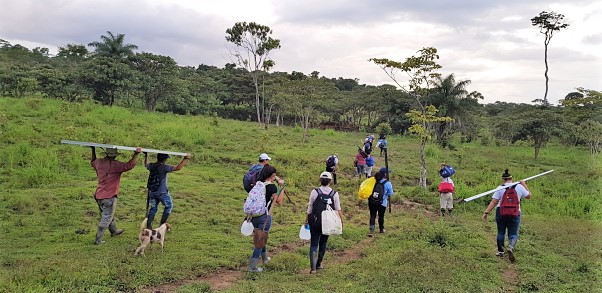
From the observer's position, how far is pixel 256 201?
7.17 metres

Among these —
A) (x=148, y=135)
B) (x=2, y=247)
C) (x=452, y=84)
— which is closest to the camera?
(x=2, y=247)

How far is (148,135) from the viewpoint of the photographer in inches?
856

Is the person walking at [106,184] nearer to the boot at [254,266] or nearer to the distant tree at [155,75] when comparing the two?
the boot at [254,266]

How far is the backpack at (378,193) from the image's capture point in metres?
9.98

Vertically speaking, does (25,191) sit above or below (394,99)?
below

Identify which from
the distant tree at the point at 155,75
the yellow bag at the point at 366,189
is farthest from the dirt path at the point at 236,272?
the distant tree at the point at 155,75

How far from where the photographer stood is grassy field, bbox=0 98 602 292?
6949 millimetres

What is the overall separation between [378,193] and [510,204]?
268cm

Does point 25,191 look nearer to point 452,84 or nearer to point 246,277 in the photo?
point 246,277

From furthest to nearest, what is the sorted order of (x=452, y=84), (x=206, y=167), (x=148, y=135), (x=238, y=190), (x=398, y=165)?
(x=452, y=84) → (x=398, y=165) → (x=148, y=135) → (x=206, y=167) → (x=238, y=190)

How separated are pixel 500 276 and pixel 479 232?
12.0 feet

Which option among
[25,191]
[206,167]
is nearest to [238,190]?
[206,167]

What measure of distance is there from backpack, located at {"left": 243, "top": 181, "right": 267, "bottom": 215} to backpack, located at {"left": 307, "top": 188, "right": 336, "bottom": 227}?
0.85 m

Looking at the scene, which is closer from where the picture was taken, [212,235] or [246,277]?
[246,277]
